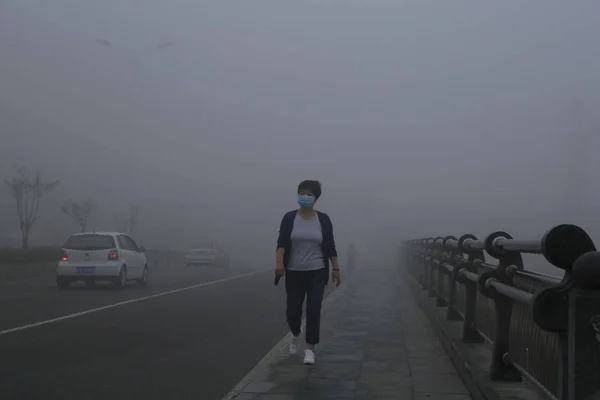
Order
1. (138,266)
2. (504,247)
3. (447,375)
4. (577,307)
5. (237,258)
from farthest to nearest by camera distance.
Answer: (237,258) < (138,266) < (447,375) < (504,247) < (577,307)

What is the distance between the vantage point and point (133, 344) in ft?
33.9

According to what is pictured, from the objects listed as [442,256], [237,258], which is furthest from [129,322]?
[237,258]

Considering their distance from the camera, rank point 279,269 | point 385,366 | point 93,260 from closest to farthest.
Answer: point 385,366
point 279,269
point 93,260

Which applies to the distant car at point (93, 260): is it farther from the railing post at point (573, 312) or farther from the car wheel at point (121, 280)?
the railing post at point (573, 312)

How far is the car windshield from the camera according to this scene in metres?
22.0

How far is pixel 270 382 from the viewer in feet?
24.9

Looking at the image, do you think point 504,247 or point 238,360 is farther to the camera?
point 238,360

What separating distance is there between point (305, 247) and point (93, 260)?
46.5 ft

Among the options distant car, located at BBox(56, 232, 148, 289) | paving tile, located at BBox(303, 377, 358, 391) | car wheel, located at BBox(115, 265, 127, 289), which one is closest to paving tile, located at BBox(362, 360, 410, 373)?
paving tile, located at BBox(303, 377, 358, 391)

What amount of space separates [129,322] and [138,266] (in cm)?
1108

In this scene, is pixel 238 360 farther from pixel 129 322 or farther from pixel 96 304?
pixel 96 304

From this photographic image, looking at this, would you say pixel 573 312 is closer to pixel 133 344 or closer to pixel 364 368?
pixel 364 368

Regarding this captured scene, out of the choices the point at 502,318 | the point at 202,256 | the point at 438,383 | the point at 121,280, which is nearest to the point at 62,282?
the point at 121,280

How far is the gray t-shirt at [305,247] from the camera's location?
873 centimetres
